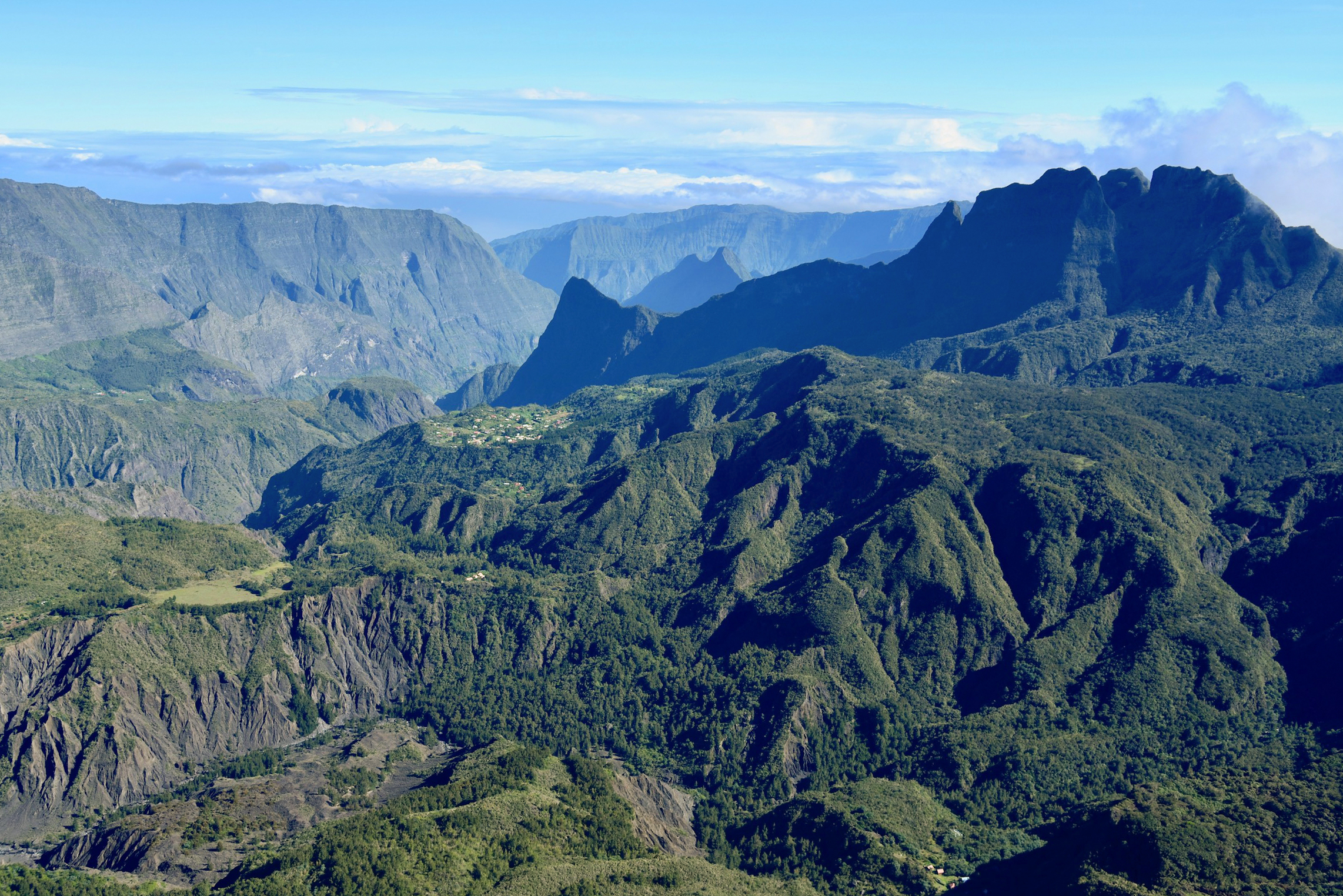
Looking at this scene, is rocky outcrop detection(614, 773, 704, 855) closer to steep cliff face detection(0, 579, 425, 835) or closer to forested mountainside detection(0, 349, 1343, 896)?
forested mountainside detection(0, 349, 1343, 896)

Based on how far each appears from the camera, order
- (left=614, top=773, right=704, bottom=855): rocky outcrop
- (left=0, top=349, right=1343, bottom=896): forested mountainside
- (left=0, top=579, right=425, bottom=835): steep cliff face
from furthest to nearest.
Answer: (left=0, top=579, right=425, bottom=835): steep cliff face, (left=614, top=773, right=704, bottom=855): rocky outcrop, (left=0, top=349, right=1343, bottom=896): forested mountainside

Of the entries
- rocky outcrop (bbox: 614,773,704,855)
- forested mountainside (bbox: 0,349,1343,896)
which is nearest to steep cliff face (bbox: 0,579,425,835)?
forested mountainside (bbox: 0,349,1343,896)

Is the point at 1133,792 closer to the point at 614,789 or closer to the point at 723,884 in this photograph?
the point at 723,884

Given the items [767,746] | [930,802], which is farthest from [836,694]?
[930,802]

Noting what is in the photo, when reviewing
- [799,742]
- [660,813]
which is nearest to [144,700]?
[660,813]

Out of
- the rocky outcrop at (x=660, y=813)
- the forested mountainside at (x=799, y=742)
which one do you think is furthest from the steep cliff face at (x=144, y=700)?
the rocky outcrop at (x=660, y=813)

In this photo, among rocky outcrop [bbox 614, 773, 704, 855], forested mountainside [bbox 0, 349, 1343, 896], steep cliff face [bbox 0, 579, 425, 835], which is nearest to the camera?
forested mountainside [bbox 0, 349, 1343, 896]

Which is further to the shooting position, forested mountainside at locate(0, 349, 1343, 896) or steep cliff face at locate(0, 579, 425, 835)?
steep cliff face at locate(0, 579, 425, 835)

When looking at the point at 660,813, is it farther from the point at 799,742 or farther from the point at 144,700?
the point at 144,700

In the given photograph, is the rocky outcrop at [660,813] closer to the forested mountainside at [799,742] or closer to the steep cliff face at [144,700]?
the forested mountainside at [799,742]
